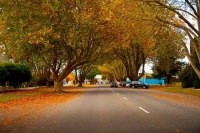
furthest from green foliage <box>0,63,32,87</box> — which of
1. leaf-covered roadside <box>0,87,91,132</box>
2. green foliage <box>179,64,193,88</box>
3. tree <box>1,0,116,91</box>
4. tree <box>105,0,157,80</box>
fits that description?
green foliage <box>179,64,193,88</box>

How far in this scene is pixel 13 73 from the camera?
41.6 m

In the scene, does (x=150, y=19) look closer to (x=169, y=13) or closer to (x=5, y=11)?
(x=169, y=13)

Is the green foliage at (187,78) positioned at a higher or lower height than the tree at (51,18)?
lower

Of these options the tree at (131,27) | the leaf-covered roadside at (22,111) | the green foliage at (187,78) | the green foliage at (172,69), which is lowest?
the leaf-covered roadside at (22,111)

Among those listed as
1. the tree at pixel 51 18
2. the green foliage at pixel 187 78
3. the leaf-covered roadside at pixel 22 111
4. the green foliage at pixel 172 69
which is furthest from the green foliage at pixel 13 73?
the green foliage at pixel 172 69

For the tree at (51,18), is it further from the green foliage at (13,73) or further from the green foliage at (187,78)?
the green foliage at (187,78)

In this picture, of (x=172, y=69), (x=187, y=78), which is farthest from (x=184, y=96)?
(x=172, y=69)

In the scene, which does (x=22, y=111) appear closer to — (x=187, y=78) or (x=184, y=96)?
(x=184, y=96)

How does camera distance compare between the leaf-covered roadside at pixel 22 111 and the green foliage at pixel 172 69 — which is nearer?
the leaf-covered roadside at pixel 22 111

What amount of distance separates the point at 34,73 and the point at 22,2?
38170mm

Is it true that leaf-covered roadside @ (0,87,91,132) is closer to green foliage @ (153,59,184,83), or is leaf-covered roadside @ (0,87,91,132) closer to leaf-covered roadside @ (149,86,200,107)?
leaf-covered roadside @ (149,86,200,107)

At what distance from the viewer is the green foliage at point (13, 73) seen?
37875 mm

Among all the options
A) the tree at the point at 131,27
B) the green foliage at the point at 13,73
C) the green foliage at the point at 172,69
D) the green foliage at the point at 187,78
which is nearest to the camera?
the tree at the point at 131,27

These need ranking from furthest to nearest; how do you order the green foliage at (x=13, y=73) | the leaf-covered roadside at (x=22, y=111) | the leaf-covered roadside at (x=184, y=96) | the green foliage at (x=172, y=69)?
the green foliage at (x=172, y=69), the green foliage at (x=13, y=73), the leaf-covered roadside at (x=184, y=96), the leaf-covered roadside at (x=22, y=111)
